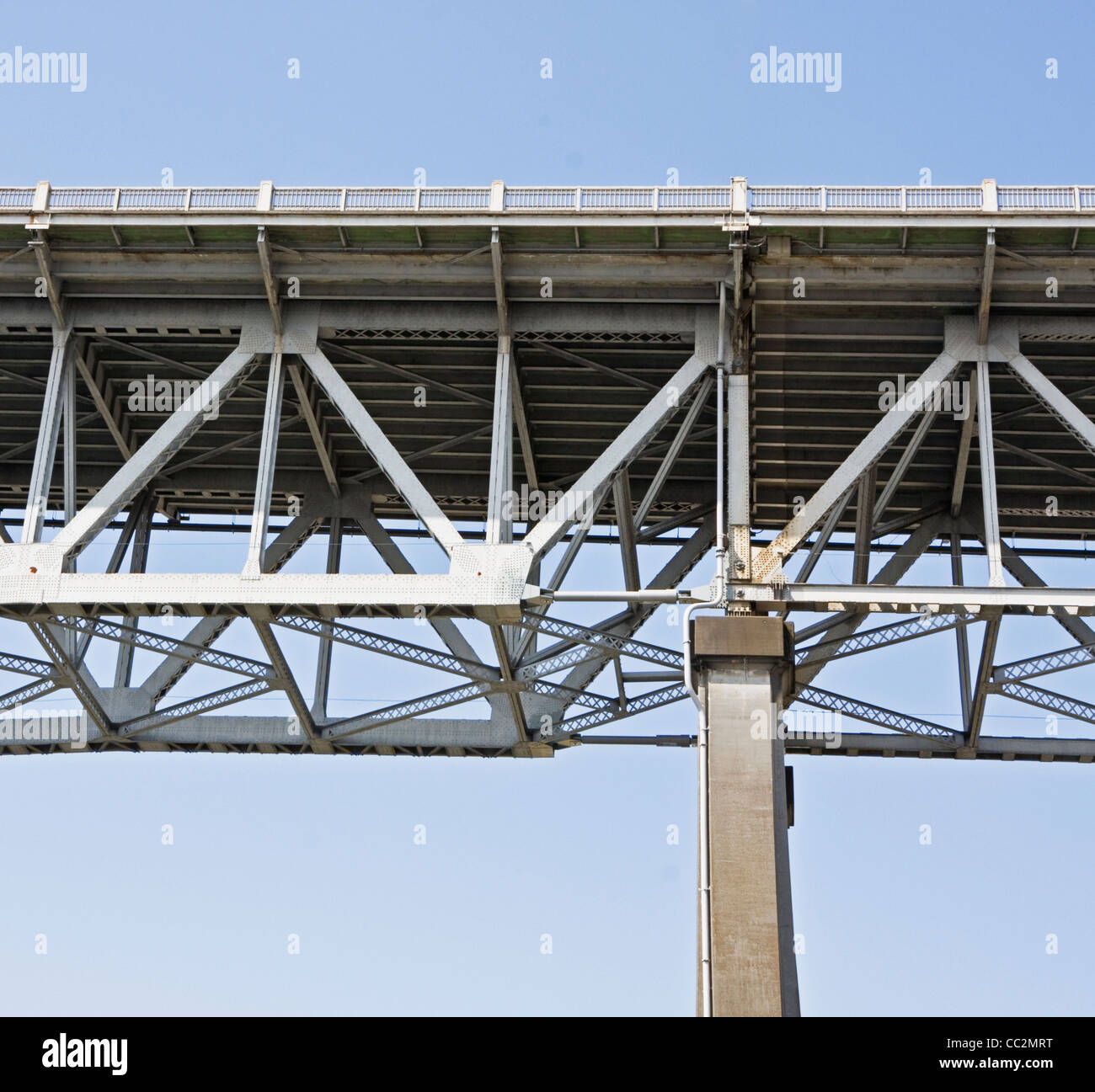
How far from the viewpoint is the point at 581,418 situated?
3369 cm

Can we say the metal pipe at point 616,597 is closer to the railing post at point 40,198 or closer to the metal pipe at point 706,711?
the metal pipe at point 706,711

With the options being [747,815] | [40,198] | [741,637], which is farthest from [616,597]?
[40,198]

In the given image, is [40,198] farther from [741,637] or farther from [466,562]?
[741,637]

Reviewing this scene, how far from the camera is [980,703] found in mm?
32312

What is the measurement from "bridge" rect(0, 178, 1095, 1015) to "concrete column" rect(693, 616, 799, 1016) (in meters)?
0.05

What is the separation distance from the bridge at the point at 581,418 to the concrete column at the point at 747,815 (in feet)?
0.16

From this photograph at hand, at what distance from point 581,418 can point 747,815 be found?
1103cm

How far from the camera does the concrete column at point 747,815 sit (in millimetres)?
24078

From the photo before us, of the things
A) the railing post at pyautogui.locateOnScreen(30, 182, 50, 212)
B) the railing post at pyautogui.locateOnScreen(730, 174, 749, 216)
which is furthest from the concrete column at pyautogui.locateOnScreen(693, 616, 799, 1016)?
the railing post at pyautogui.locateOnScreen(30, 182, 50, 212)

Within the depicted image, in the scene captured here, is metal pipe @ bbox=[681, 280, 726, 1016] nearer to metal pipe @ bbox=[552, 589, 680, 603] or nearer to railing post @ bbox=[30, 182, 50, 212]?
metal pipe @ bbox=[552, 589, 680, 603]

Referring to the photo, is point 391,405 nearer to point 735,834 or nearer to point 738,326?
point 738,326

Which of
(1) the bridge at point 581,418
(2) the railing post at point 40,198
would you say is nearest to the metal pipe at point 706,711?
(1) the bridge at point 581,418

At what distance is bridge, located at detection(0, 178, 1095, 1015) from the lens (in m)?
26.6
